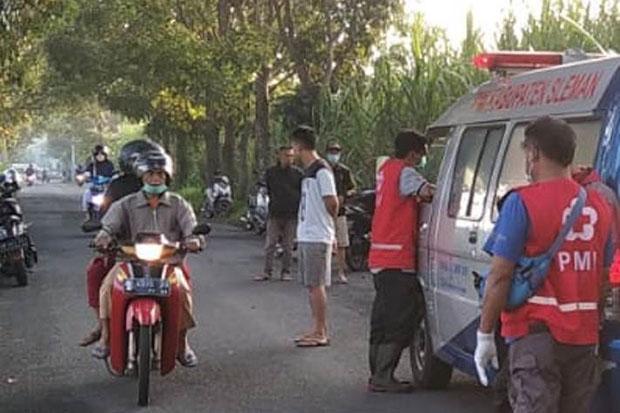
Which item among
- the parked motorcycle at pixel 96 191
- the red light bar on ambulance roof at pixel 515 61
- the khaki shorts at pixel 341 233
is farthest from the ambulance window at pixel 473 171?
the parked motorcycle at pixel 96 191

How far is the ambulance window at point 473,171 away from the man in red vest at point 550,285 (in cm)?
208

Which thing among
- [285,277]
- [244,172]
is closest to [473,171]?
[285,277]

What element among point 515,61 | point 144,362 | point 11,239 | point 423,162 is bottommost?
point 144,362

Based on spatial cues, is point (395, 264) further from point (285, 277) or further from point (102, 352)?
point (285, 277)

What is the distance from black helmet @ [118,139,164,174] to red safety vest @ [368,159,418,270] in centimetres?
169

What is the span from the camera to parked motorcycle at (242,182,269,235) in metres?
22.1

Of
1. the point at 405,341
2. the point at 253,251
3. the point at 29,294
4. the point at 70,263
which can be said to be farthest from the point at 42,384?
the point at 253,251

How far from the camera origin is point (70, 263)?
17.2m

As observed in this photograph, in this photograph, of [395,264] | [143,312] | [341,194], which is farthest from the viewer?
[341,194]

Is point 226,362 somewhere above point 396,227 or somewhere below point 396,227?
below

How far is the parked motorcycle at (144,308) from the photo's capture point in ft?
24.3

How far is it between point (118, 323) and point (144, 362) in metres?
0.33

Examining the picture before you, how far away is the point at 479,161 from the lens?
22.7 ft

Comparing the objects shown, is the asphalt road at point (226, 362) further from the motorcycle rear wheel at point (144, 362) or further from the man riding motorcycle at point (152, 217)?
the man riding motorcycle at point (152, 217)
